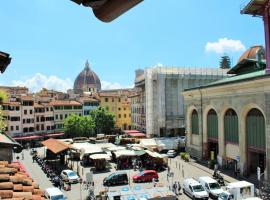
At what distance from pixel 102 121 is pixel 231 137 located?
41.5 m

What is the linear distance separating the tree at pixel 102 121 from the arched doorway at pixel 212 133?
35.2 metres

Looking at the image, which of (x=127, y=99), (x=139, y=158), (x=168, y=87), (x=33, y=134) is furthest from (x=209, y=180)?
(x=127, y=99)

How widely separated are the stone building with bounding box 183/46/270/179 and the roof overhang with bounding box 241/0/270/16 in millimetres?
6692

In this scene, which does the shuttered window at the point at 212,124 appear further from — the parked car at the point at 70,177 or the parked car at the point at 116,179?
the parked car at the point at 70,177

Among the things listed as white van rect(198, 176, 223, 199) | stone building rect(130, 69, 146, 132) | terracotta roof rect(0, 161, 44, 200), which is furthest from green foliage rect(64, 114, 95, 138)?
terracotta roof rect(0, 161, 44, 200)

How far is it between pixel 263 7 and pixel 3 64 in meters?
33.8

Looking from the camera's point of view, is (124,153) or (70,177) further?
(124,153)

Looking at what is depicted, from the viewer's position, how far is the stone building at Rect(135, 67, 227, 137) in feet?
215

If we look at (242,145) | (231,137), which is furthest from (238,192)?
(231,137)

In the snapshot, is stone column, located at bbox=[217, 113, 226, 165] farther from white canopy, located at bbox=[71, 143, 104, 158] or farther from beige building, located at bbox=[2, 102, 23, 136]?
beige building, located at bbox=[2, 102, 23, 136]

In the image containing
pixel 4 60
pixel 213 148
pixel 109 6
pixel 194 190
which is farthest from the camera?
pixel 213 148

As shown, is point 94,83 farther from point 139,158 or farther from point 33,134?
point 139,158

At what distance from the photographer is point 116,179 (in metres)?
32.5

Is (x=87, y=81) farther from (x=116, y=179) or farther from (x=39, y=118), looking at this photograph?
(x=116, y=179)
